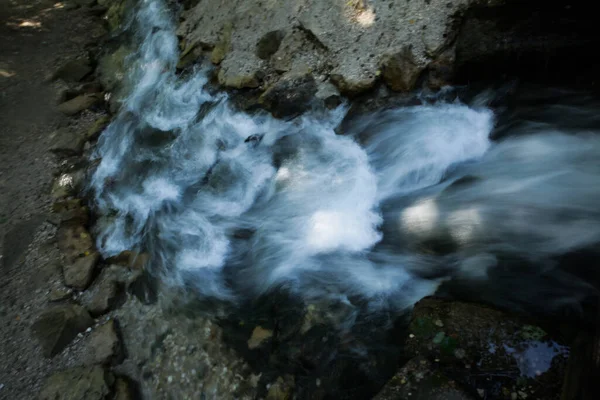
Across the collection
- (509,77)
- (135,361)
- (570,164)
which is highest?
(509,77)

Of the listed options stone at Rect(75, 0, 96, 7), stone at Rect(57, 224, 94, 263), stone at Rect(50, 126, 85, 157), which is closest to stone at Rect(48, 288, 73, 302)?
stone at Rect(57, 224, 94, 263)

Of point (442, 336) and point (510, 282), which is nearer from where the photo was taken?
point (442, 336)

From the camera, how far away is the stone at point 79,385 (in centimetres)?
333

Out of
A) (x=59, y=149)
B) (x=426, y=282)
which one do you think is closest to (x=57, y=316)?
(x=59, y=149)

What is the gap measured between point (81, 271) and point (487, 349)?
3.53m

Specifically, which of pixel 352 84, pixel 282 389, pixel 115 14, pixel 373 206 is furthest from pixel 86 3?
pixel 282 389

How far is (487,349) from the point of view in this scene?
269 centimetres

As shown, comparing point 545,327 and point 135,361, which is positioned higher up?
point 545,327

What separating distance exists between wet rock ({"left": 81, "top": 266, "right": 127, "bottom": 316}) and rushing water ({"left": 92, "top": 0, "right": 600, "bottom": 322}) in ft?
0.93

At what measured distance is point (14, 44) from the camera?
302 inches

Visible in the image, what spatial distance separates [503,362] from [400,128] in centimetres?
244

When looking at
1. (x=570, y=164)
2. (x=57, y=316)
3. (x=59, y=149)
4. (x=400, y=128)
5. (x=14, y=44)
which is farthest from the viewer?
(x=14, y=44)

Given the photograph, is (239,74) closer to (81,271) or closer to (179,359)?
(81,271)

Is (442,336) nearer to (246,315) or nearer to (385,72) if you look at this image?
(246,315)
